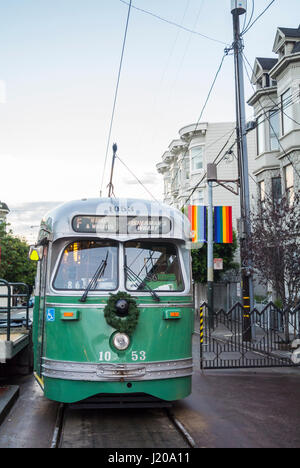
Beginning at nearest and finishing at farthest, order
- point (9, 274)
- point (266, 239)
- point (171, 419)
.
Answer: point (171, 419)
point (266, 239)
point (9, 274)

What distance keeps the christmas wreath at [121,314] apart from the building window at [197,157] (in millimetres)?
34381

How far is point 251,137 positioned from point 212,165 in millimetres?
18145

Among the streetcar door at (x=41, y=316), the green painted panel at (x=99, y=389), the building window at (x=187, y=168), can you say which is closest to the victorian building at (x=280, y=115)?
the streetcar door at (x=41, y=316)

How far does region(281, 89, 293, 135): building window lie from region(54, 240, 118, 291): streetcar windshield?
16.7m

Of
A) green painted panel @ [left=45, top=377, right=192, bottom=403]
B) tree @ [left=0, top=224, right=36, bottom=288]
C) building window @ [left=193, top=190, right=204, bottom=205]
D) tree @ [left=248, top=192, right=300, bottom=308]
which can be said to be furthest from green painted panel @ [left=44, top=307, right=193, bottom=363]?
building window @ [left=193, top=190, right=204, bottom=205]

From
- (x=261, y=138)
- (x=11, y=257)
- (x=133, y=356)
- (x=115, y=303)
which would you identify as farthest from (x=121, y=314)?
(x=11, y=257)

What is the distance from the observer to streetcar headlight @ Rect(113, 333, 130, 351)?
23.6 feet

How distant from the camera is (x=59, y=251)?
7742 millimetres

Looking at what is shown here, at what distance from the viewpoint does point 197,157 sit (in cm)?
4147

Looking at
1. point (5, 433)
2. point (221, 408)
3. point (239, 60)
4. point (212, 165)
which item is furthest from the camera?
point (212, 165)

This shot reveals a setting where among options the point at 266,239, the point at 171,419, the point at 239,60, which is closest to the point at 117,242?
the point at 171,419

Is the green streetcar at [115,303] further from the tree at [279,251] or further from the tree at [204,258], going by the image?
the tree at [204,258]
